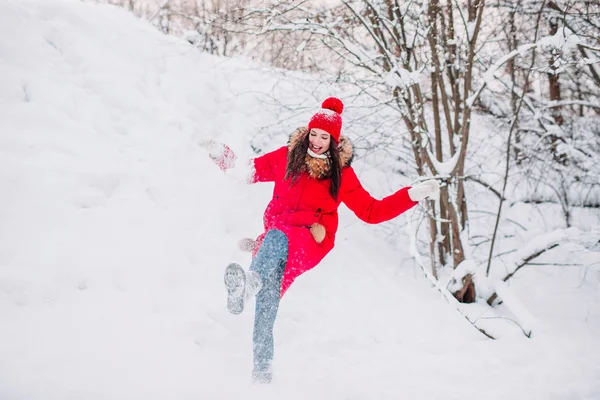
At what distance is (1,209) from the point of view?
3123mm

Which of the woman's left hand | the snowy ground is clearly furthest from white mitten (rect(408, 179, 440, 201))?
the snowy ground

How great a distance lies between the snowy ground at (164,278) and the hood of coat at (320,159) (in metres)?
1.21

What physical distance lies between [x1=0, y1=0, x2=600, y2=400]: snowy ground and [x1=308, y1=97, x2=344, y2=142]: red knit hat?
4.78ft

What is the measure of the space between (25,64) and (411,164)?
4242 millimetres

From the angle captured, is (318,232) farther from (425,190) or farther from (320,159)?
(425,190)

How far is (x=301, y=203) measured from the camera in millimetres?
2539

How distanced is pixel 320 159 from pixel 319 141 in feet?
0.33

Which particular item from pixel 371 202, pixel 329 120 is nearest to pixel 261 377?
pixel 371 202

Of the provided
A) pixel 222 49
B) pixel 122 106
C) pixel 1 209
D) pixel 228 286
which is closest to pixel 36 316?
pixel 1 209

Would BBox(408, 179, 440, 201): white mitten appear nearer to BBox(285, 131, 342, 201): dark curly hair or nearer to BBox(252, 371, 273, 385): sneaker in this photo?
BBox(285, 131, 342, 201): dark curly hair

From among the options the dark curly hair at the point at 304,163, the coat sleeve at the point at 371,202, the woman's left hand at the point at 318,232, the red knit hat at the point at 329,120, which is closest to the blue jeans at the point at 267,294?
the woman's left hand at the point at 318,232

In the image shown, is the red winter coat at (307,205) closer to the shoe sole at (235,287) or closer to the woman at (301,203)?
the woman at (301,203)

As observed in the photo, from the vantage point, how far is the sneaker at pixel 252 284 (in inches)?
87.3

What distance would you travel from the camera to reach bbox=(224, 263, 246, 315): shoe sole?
2166 millimetres
